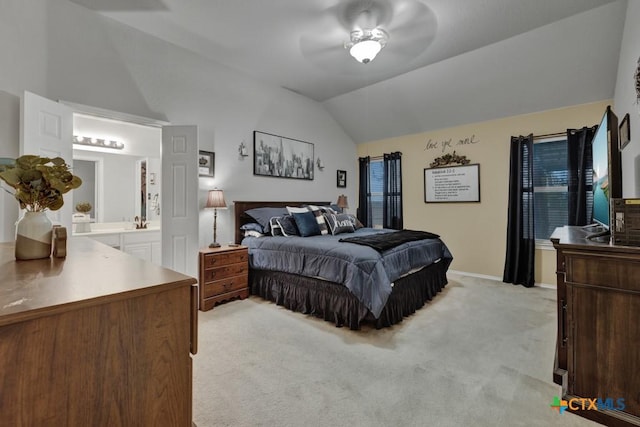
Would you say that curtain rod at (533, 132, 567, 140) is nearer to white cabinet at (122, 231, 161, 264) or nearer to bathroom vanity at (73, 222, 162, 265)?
bathroom vanity at (73, 222, 162, 265)

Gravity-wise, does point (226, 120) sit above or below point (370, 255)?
above

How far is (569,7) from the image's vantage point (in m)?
2.78

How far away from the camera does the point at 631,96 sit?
7.89 ft

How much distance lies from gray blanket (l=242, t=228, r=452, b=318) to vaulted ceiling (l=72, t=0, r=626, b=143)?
223 cm

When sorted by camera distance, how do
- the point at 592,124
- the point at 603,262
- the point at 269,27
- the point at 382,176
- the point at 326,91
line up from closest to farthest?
the point at 603,262 → the point at 269,27 → the point at 592,124 → the point at 326,91 → the point at 382,176

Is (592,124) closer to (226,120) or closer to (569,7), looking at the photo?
(569,7)

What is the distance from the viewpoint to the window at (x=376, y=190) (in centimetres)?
575

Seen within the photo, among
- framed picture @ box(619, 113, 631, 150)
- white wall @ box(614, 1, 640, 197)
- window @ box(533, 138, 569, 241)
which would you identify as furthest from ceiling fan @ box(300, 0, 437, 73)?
window @ box(533, 138, 569, 241)

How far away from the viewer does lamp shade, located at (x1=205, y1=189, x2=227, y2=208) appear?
3.55 m

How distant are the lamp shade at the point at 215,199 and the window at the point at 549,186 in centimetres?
422

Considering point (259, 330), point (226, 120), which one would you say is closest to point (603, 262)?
point (259, 330)

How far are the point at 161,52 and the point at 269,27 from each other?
1322 millimetres

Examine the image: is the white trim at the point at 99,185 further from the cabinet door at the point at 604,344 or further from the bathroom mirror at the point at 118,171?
the cabinet door at the point at 604,344

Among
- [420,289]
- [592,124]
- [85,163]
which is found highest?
[592,124]
